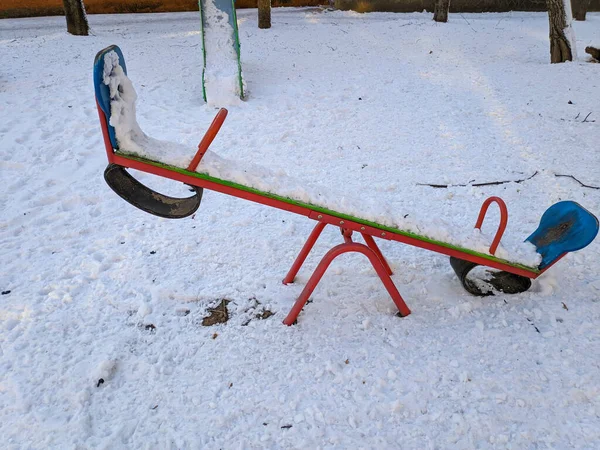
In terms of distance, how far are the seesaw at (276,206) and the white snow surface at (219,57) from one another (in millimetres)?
3318

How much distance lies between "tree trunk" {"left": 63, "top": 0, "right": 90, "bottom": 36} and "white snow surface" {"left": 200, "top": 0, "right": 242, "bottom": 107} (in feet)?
11.7

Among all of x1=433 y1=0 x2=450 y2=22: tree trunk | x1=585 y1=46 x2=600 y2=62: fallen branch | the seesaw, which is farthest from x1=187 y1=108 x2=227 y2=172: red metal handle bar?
x1=433 y1=0 x2=450 y2=22: tree trunk

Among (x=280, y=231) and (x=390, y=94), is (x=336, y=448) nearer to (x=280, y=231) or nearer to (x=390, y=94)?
(x=280, y=231)

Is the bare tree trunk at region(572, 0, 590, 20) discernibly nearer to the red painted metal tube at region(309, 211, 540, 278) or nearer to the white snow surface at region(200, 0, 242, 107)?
the white snow surface at region(200, 0, 242, 107)

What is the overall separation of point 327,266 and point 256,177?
1.84 feet

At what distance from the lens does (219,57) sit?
5.75 meters

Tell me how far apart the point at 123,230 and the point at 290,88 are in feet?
10.6

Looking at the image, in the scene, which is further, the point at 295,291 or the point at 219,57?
the point at 219,57

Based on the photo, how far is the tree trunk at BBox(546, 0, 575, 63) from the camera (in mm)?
6137

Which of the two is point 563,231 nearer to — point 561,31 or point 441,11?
point 561,31

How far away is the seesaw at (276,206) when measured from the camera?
1.96 metres

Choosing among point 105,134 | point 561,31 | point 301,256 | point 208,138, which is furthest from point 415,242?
point 561,31

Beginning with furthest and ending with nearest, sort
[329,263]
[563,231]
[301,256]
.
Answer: [301,256]
[563,231]
[329,263]

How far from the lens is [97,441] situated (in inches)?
75.4
